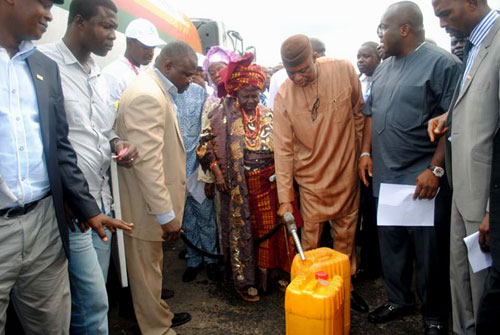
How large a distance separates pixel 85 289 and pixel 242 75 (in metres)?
1.79

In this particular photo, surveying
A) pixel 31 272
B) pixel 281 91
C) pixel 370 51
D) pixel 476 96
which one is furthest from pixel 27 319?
pixel 370 51

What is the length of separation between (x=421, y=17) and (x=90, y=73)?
2015mm

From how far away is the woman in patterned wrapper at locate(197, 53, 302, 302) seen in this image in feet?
9.45

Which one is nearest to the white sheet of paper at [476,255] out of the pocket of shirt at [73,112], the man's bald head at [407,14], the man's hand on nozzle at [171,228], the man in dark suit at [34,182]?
the man's bald head at [407,14]

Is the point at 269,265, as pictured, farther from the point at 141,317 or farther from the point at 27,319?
the point at 27,319

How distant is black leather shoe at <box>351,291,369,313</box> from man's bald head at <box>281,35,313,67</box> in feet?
5.75

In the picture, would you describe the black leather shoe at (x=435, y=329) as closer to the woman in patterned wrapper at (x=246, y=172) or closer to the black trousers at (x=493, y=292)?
the black trousers at (x=493, y=292)

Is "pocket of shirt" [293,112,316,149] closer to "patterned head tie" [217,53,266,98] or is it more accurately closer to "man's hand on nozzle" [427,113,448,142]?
"patterned head tie" [217,53,266,98]

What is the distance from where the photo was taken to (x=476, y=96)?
174cm

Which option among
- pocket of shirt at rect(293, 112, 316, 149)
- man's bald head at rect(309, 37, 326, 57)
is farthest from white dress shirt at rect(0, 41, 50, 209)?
man's bald head at rect(309, 37, 326, 57)

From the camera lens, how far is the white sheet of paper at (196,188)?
3.34 meters

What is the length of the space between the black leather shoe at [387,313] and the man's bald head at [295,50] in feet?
5.85

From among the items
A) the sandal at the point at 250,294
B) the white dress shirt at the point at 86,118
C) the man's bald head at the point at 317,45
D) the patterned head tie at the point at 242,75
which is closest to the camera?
the white dress shirt at the point at 86,118

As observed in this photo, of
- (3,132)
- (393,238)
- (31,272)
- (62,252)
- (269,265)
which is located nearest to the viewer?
(3,132)
